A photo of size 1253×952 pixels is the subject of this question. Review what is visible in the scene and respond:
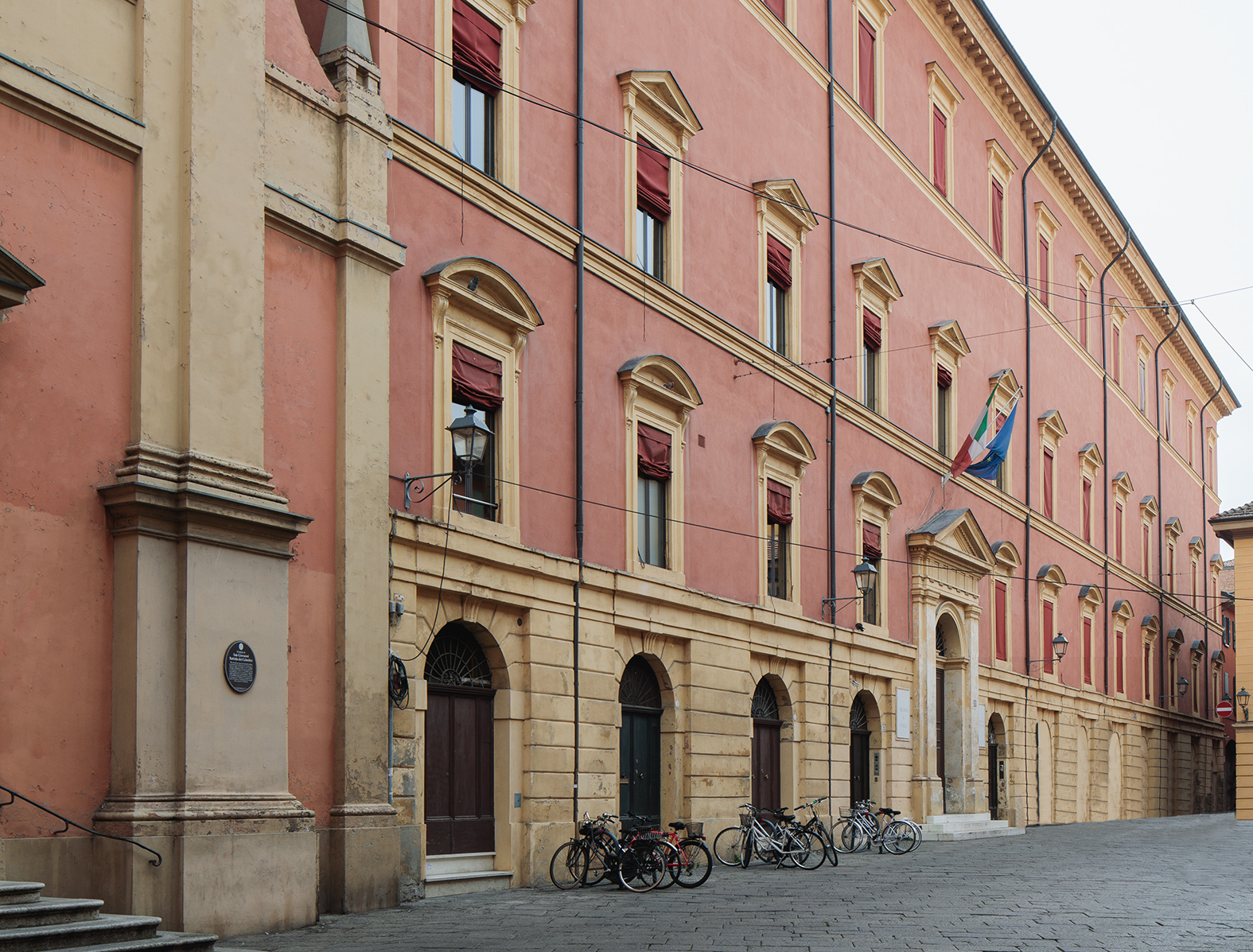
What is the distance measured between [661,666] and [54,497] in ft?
33.9

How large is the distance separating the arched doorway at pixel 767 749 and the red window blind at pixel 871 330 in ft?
24.4

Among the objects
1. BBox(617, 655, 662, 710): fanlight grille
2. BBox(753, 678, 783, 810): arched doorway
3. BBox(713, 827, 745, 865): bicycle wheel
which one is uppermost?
BBox(617, 655, 662, 710): fanlight grille

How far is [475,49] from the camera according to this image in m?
17.0

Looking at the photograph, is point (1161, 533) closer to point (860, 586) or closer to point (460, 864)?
point (860, 586)

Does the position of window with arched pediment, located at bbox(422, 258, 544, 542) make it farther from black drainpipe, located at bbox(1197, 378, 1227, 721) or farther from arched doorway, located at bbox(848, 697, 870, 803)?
black drainpipe, located at bbox(1197, 378, 1227, 721)

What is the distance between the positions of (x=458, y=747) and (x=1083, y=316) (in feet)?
104

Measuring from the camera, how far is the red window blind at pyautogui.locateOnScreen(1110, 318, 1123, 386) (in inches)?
1825

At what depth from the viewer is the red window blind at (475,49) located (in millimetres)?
16734

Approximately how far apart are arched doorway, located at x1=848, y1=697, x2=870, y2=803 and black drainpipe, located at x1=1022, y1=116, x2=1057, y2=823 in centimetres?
929

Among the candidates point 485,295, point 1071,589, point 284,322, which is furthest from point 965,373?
point 284,322

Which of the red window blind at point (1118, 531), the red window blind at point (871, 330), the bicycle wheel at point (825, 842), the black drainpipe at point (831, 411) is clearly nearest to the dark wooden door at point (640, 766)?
the bicycle wheel at point (825, 842)

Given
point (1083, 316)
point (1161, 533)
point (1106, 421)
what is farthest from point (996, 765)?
point (1161, 533)

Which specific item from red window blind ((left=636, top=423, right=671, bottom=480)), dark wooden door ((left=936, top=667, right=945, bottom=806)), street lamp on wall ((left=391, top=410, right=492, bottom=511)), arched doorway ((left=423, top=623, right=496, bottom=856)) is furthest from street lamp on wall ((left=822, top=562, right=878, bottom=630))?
street lamp on wall ((left=391, top=410, right=492, bottom=511))

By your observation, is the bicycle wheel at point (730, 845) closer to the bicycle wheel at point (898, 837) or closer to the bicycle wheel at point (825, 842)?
the bicycle wheel at point (825, 842)
